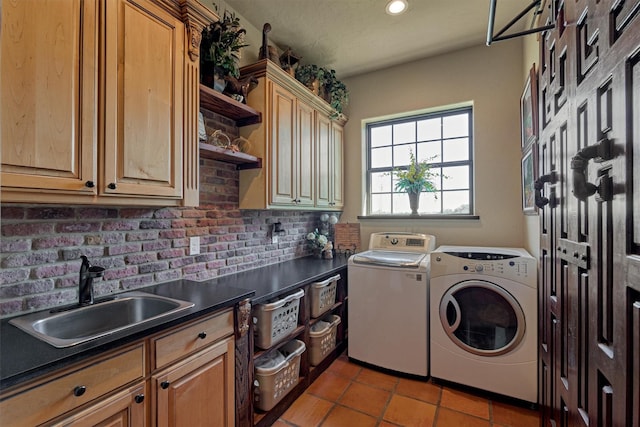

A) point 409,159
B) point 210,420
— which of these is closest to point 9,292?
point 210,420

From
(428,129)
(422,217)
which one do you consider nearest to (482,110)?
(428,129)

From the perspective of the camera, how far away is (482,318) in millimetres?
2176

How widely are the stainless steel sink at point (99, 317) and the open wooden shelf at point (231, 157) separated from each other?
2.97 feet

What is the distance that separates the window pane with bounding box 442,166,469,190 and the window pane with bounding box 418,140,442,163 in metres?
0.16

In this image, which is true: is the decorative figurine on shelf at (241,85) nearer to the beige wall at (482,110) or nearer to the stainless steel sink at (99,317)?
the stainless steel sink at (99,317)

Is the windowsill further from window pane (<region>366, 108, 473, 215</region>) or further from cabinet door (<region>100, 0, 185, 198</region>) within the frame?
cabinet door (<region>100, 0, 185, 198</region>)


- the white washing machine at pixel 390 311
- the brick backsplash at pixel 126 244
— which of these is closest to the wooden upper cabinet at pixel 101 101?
the brick backsplash at pixel 126 244

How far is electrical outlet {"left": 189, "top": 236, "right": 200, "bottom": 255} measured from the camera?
198 centimetres

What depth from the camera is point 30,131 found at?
3.44 feet

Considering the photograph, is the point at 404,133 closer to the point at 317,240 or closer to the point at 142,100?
the point at 317,240

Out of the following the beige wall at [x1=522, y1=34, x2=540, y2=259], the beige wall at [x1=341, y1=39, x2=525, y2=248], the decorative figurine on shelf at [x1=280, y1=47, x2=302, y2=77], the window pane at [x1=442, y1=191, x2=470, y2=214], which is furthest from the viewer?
the window pane at [x1=442, y1=191, x2=470, y2=214]

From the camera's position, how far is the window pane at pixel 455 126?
10.2ft

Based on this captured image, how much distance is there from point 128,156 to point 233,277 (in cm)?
114

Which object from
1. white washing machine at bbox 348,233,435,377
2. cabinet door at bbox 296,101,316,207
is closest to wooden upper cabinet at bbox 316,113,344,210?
cabinet door at bbox 296,101,316,207
